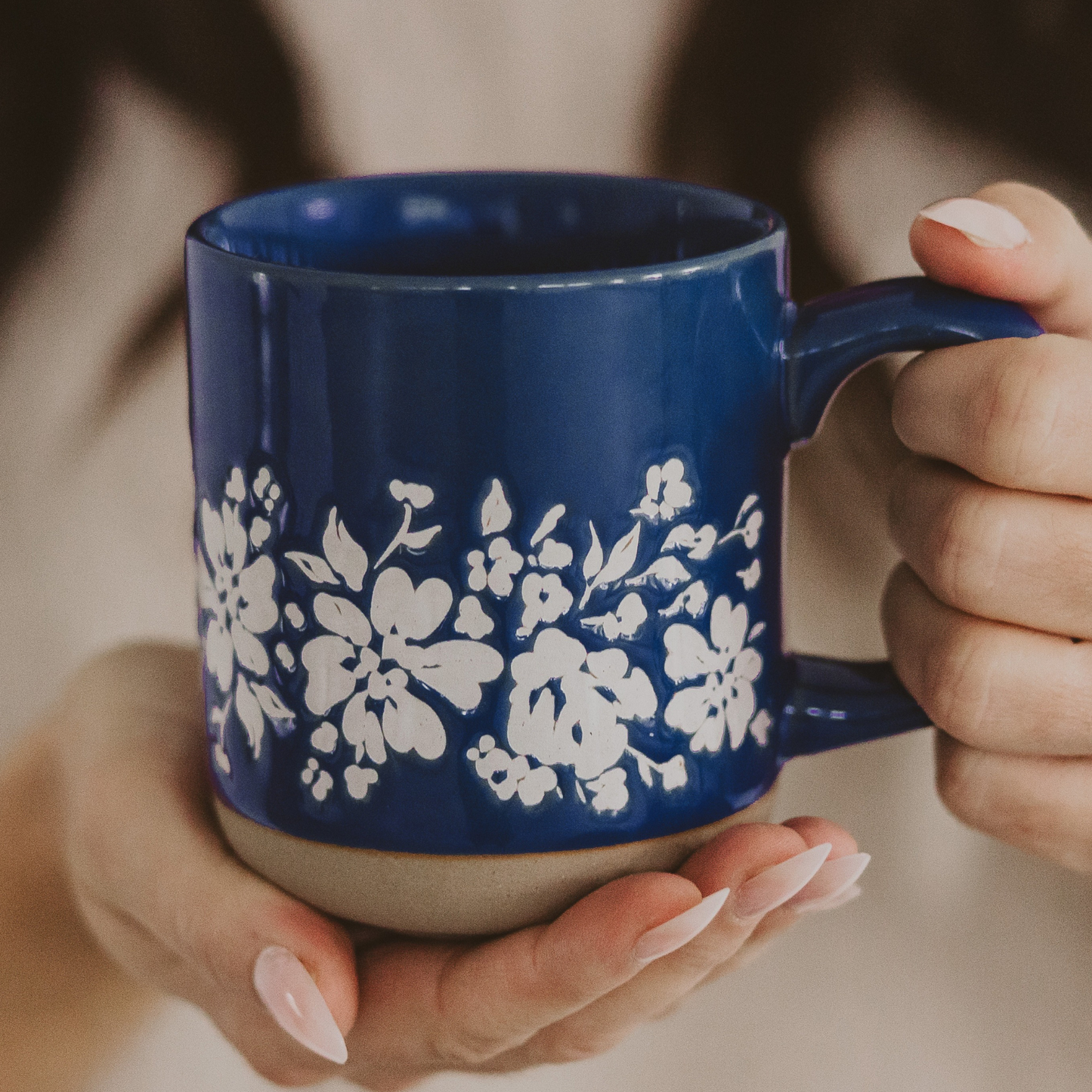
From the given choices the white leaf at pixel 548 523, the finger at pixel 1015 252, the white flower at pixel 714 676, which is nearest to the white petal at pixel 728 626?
the white flower at pixel 714 676

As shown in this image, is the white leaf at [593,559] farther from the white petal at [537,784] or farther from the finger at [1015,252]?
the finger at [1015,252]

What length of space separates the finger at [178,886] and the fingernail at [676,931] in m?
0.17

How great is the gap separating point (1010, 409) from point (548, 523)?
0.85ft

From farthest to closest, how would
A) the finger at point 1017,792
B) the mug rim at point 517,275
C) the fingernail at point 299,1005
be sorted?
the finger at point 1017,792 < the fingernail at point 299,1005 < the mug rim at point 517,275

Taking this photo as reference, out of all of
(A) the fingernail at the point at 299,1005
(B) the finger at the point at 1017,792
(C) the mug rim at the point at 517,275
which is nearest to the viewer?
(C) the mug rim at the point at 517,275

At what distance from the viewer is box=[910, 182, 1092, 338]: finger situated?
65cm

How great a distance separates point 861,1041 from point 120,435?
3.05ft

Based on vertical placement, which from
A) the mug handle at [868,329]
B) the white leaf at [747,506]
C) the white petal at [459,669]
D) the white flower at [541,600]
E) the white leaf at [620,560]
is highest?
the mug handle at [868,329]

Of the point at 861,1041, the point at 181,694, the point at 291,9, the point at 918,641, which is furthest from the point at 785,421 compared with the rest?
the point at 861,1041

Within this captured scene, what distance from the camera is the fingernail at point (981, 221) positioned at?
2.14 feet

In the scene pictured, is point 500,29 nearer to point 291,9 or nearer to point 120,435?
point 291,9

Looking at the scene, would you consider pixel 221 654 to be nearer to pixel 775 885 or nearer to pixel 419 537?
pixel 419 537

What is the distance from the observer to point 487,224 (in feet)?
2.60

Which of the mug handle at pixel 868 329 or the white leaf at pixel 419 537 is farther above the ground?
the mug handle at pixel 868 329
